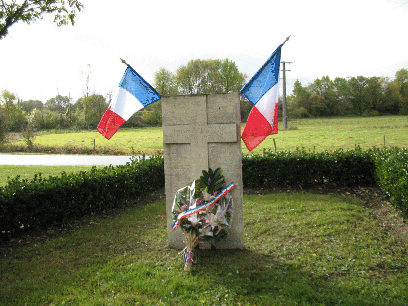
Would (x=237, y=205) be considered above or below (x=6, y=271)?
above

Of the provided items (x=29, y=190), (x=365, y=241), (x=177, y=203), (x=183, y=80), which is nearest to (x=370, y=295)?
(x=365, y=241)

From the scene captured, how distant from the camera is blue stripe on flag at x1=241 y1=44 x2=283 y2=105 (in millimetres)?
5535

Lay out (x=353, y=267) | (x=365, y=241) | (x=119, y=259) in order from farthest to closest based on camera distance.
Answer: (x=365, y=241), (x=119, y=259), (x=353, y=267)

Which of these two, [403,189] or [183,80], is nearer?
[403,189]

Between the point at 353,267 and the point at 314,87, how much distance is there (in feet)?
249

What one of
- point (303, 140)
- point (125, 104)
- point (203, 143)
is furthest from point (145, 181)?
point (303, 140)

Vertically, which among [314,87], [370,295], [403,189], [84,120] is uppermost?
[314,87]

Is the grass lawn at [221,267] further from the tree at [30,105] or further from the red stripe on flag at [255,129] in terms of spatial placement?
the tree at [30,105]

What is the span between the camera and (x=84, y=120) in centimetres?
5872

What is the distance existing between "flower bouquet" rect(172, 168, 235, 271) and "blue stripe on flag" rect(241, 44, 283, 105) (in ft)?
4.92

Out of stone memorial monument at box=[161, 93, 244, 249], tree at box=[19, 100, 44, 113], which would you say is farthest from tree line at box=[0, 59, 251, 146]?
stone memorial monument at box=[161, 93, 244, 249]

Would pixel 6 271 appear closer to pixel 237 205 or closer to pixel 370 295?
pixel 237 205

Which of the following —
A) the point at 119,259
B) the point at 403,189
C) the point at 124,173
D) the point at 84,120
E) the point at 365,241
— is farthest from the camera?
the point at 84,120

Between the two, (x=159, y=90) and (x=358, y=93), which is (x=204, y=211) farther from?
(x=358, y=93)
